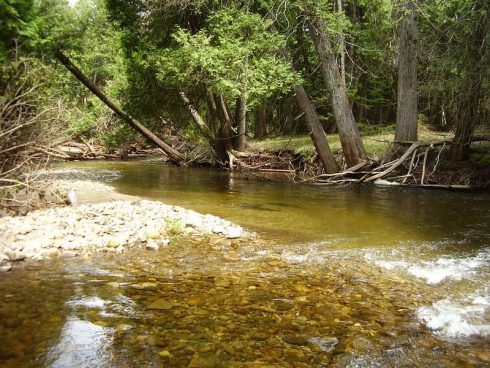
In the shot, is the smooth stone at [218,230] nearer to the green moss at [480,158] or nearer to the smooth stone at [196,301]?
the smooth stone at [196,301]

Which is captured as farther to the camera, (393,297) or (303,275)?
(303,275)

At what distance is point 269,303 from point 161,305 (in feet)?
3.68

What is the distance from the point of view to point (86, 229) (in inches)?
266

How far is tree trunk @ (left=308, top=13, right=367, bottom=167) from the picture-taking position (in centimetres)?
1364

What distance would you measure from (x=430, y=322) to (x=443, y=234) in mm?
3918

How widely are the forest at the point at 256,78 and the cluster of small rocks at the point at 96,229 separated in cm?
112

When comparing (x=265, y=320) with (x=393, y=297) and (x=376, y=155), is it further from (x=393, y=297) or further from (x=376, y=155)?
(x=376, y=155)

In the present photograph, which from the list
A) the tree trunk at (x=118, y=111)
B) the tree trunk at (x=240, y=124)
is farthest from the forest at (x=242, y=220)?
the tree trunk at (x=240, y=124)

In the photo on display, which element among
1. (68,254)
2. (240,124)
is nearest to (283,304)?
(68,254)

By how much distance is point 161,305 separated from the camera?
4.35m

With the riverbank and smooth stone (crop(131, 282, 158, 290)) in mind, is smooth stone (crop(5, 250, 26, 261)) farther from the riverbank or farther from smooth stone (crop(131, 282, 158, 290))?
smooth stone (crop(131, 282, 158, 290))

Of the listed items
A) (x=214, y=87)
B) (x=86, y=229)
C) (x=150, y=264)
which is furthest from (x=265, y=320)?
(x=214, y=87)

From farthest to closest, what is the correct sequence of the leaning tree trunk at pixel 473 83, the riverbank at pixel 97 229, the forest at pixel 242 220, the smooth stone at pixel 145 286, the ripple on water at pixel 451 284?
1. the leaning tree trunk at pixel 473 83
2. the riverbank at pixel 97 229
3. the smooth stone at pixel 145 286
4. the ripple on water at pixel 451 284
5. the forest at pixel 242 220

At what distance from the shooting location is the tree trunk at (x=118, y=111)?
1330cm
